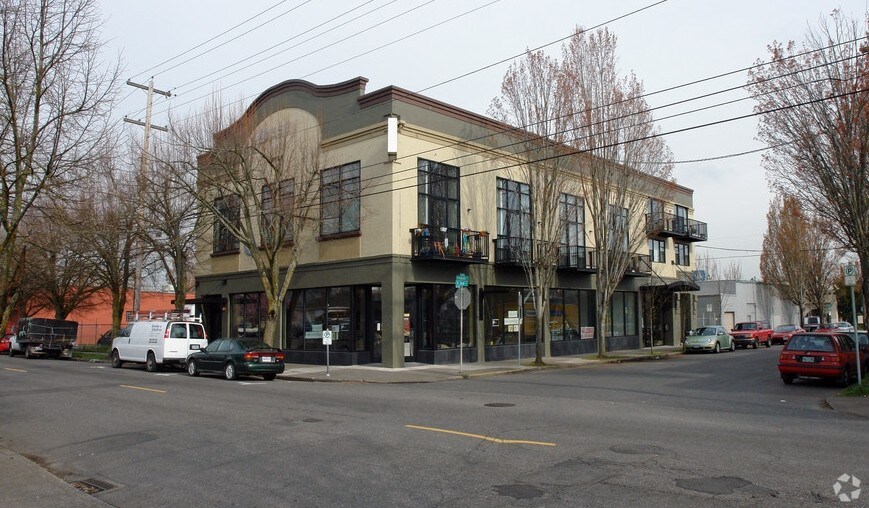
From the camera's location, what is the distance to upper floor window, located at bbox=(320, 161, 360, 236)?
85.4 ft

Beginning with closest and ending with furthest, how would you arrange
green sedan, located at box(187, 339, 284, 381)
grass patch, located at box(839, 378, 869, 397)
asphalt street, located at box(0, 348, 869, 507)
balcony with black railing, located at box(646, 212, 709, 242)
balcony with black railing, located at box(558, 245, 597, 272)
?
1. asphalt street, located at box(0, 348, 869, 507)
2. grass patch, located at box(839, 378, 869, 397)
3. green sedan, located at box(187, 339, 284, 381)
4. balcony with black railing, located at box(558, 245, 597, 272)
5. balcony with black railing, located at box(646, 212, 709, 242)

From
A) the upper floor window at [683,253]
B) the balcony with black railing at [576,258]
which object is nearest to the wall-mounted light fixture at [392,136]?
the balcony with black railing at [576,258]

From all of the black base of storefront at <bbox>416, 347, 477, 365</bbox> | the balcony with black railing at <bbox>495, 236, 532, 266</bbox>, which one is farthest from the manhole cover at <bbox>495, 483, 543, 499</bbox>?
the balcony with black railing at <bbox>495, 236, 532, 266</bbox>

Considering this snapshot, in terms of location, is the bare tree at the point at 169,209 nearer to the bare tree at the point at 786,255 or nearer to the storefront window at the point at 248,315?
the storefront window at the point at 248,315

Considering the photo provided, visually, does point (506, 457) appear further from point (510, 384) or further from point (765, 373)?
point (765, 373)

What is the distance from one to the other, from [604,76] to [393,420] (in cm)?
2030

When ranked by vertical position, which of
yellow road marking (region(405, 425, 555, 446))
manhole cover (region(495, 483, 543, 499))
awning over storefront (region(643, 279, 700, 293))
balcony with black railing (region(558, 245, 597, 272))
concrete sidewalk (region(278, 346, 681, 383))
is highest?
balcony with black railing (region(558, 245, 597, 272))

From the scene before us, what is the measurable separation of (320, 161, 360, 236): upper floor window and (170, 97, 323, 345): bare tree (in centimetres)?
44

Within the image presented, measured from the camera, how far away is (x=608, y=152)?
28.7m

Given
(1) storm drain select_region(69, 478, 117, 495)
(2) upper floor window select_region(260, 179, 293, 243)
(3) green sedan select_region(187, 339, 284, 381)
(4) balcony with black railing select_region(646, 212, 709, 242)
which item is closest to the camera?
(1) storm drain select_region(69, 478, 117, 495)

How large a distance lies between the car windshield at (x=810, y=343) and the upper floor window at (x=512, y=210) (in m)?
12.4

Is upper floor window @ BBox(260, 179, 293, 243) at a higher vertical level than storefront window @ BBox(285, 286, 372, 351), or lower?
higher

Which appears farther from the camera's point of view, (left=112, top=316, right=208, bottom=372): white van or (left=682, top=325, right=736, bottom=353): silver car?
(left=682, top=325, right=736, bottom=353): silver car

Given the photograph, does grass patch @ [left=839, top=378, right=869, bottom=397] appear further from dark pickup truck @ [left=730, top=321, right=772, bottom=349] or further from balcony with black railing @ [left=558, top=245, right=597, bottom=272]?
dark pickup truck @ [left=730, top=321, right=772, bottom=349]
